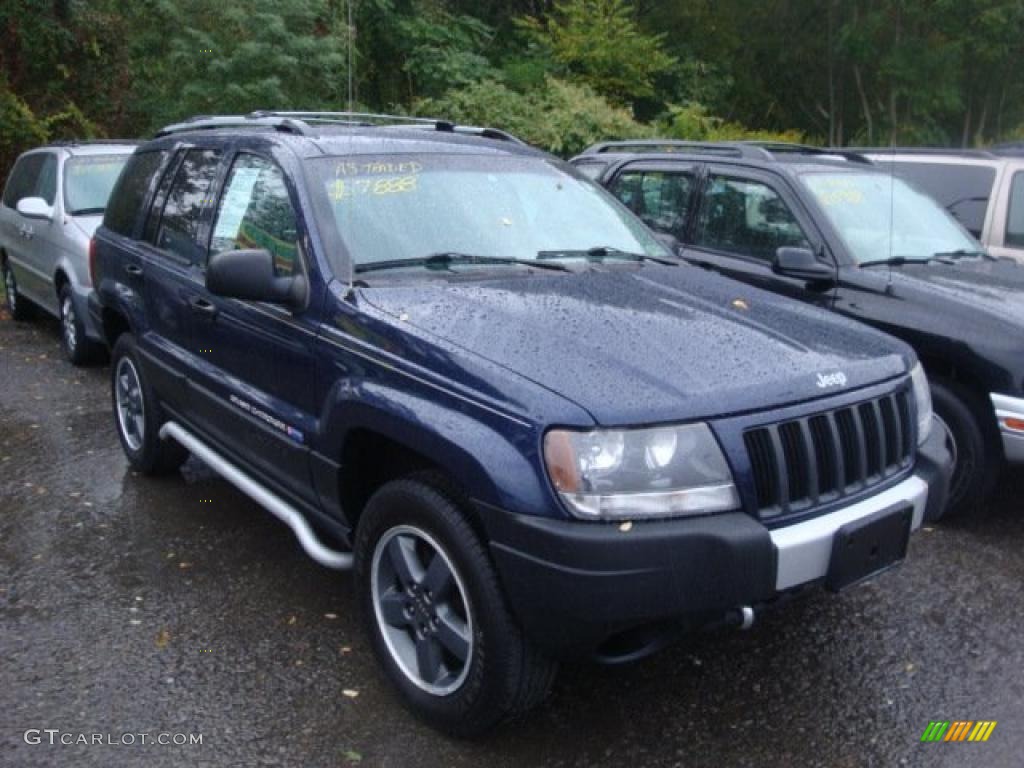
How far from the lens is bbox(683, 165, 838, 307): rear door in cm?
569

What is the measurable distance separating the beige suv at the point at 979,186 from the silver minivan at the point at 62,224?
6.25 m

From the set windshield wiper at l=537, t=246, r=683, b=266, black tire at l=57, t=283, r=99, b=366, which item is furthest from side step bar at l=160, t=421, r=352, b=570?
black tire at l=57, t=283, r=99, b=366

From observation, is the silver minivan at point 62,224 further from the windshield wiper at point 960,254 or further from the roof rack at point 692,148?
the windshield wiper at point 960,254

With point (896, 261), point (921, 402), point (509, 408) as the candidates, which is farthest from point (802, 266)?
point (509, 408)

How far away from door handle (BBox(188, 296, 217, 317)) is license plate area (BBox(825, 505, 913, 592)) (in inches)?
108

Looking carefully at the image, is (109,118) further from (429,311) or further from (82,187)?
(429,311)

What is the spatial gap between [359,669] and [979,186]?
6056 mm

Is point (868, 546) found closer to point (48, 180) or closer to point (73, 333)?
point (73, 333)

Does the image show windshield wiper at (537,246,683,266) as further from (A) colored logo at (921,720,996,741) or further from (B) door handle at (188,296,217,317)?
(A) colored logo at (921,720,996,741)

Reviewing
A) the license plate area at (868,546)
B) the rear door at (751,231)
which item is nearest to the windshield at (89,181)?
the rear door at (751,231)

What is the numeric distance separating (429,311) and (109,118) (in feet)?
49.8

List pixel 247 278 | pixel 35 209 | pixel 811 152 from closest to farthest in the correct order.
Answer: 1. pixel 247 278
2. pixel 811 152
3. pixel 35 209

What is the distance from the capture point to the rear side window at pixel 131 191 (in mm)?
5312

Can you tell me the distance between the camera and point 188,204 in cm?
473
